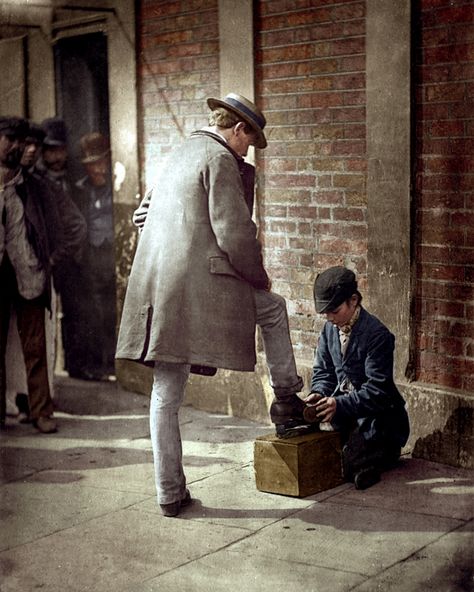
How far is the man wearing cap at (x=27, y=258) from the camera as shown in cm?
671

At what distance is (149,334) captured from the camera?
525cm

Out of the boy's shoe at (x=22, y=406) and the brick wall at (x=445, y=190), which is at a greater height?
the brick wall at (x=445, y=190)

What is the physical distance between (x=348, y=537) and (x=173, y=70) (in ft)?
12.1

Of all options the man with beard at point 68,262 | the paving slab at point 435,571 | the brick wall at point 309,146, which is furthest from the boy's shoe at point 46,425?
the paving slab at point 435,571

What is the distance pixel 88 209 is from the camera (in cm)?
820

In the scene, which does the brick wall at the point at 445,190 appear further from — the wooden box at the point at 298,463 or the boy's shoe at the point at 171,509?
the boy's shoe at the point at 171,509

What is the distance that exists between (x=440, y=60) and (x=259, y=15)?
4.82 feet

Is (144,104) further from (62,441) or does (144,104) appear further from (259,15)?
(62,441)

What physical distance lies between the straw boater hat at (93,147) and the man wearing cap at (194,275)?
275cm

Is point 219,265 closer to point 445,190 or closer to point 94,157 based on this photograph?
point 445,190

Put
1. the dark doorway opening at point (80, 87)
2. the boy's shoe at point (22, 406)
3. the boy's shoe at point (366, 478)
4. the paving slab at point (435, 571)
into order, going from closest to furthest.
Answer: the paving slab at point (435, 571), the boy's shoe at point (366, 478), the boy's shoe at point (22, 406), the dark doorway opening at point (80, 87)

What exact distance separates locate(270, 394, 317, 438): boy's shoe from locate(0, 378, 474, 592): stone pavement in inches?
13.1

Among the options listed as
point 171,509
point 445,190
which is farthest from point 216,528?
point 445,190

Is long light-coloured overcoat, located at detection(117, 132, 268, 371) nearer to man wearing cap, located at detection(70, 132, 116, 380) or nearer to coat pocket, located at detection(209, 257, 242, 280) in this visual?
coat pocket, located at detection(209, 257, 242, 280)
